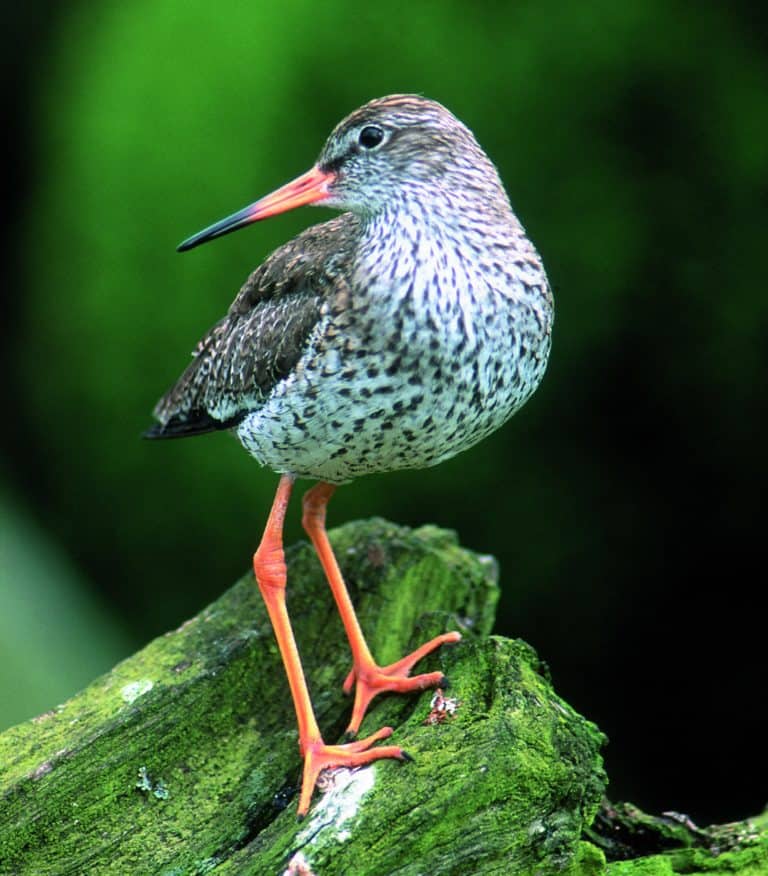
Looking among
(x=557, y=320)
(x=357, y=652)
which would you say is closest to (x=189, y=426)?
(x=357, y=652)

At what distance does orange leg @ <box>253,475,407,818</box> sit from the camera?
508 cm

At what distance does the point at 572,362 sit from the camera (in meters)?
7.30

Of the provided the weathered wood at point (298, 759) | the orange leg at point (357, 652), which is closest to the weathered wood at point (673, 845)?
the weathered wood at point (298, 759)

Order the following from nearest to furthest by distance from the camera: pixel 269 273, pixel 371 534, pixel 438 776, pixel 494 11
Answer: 1. pixel 438 776
2. pixel 269 273
3. pixel 371 534
4. pixel 494 11

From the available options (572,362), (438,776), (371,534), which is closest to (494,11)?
(572,362)

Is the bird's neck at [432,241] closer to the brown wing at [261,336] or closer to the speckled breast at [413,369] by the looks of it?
the speckled breast at [413,369]

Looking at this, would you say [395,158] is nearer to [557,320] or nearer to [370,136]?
[370,136]

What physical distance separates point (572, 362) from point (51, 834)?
3.57 metres

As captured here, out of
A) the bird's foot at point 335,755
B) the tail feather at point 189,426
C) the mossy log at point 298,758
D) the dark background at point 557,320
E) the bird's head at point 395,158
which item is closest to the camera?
the mossy log at point 298,758

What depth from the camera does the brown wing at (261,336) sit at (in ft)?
17.6

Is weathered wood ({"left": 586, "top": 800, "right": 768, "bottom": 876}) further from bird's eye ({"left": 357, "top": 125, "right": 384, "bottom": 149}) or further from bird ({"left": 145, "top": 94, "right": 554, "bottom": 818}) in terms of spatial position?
bird's eye ({"left": 357, "top": 125, "right": 384, "bottom": 149})

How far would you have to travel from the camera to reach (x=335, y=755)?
5.21 m

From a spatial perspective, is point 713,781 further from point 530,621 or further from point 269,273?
point 269,273

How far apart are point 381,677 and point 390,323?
4.81 feet
